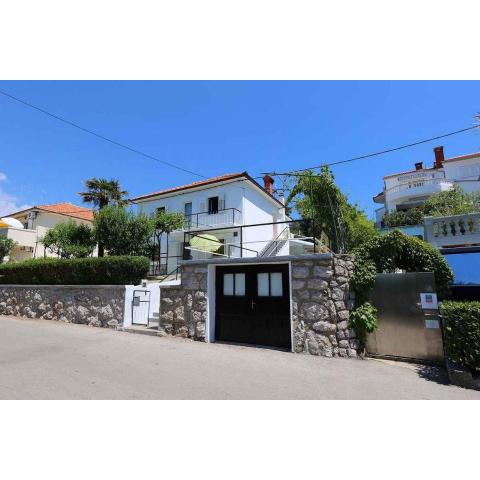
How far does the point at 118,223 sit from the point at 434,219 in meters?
14.8

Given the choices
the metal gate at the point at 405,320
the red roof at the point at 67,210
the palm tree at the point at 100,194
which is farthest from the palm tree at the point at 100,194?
the metal gate at the point at 405,320

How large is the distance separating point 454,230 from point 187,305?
9.07 m

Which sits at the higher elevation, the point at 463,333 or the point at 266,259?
the point at 266,259

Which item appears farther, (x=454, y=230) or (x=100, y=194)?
(x=100, y=194)

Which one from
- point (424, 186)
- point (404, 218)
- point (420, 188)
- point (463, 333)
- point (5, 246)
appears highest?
point (424, 186)

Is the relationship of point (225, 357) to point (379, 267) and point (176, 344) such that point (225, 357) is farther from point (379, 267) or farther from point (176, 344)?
point (379, 267)

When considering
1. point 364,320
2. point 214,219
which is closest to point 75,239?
point 214,219

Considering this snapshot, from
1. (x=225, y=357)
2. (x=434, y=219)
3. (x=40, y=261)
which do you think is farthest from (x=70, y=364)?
(x=434, y=219)

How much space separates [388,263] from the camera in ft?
24.4

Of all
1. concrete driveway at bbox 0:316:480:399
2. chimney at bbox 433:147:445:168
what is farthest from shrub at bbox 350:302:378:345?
chimney at bbox 433:147:445:168

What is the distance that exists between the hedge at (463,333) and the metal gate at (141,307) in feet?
29.0

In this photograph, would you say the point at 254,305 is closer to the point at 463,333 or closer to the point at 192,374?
the point at 192,374

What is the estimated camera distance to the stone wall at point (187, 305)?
905 cm

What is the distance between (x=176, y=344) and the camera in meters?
8.45
